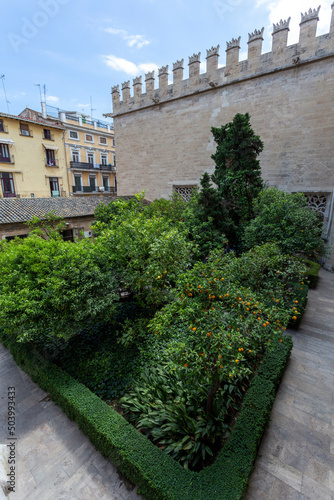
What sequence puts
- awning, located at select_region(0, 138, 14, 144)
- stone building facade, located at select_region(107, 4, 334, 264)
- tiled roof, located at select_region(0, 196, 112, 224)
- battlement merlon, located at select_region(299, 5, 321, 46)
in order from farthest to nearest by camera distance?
awning, located at select_region(0, 138, 14, 144) → tiled roof, located at select_region(0, 196, 112, 224) → stone building facade, located at select_region(107, 4, 334, 264) → battlement merlon, located at select_region(299, 5, 321, 46)

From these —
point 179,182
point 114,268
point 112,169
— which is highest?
point 112,169

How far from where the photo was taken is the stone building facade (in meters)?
9.99

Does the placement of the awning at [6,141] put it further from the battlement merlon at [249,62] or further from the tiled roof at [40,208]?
the battlement merlon at [249,62]

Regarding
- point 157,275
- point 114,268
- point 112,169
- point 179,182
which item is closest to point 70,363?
point 114,268

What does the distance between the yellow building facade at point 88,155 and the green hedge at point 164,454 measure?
23.5 meters

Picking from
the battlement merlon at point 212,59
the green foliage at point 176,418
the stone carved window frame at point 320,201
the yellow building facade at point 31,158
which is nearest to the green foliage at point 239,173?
the stone carved window frame at point 320,201

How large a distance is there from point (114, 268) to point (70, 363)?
2.49 meters

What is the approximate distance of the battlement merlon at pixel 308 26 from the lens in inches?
379

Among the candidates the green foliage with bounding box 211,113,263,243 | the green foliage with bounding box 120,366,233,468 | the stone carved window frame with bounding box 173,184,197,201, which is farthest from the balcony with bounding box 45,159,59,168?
the green foliage with bounding box 120,366,233,468

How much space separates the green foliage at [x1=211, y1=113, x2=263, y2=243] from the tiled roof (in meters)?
9.06

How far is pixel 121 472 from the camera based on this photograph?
3.62 meters

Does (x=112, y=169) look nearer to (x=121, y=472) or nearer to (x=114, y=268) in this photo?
(x=114, y=268)

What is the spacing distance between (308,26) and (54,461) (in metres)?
15.8

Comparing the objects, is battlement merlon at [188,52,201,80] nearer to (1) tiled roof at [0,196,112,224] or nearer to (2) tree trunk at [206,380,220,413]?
(1) tiled roof at [0,196,112,224]
